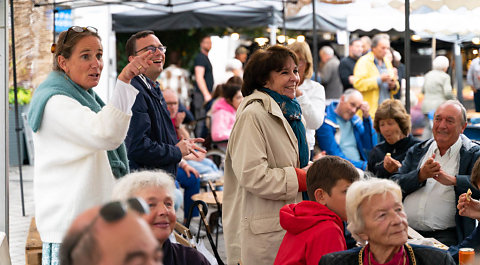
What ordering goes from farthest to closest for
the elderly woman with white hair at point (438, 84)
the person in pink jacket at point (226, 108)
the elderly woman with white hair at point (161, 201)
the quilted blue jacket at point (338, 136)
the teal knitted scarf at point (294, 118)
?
the elderly woman with white hair at point (438, 84)
the person in pink jacket at point (226, 108)
the quilted blue jacket at point (338, 136)
the teal knitted scarf at point (294, 118)
the elderly woman with white hair at point (161, 201)

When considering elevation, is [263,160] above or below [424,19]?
below

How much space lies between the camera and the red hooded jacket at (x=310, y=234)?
11.1 feet

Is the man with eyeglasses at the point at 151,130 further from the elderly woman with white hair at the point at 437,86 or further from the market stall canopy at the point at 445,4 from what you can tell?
the elderly woman with white hair at the point at 437,86

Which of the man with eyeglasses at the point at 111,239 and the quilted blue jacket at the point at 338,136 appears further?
the quilted blue jacket at the point at 338,136

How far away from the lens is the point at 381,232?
2.89 meters

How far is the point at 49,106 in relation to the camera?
319 centimetres

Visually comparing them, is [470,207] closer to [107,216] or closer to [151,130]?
[151,130]

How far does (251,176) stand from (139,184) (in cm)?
104

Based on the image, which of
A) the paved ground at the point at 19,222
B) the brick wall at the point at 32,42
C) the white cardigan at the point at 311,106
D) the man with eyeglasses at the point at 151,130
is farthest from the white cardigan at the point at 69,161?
the brick wall at the point at 32,42

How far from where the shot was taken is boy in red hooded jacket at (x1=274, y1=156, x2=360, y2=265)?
3.39 m

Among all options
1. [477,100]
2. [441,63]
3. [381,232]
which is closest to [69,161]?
[381,232]

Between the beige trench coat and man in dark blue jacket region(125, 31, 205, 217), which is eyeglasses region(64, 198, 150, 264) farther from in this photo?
man in dark blue jacket region(125, 31, 205, 217)

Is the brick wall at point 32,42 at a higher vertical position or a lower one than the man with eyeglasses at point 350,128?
higher

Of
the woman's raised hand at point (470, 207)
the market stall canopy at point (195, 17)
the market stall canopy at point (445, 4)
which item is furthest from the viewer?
the market stall canopy at point (195, 17)
